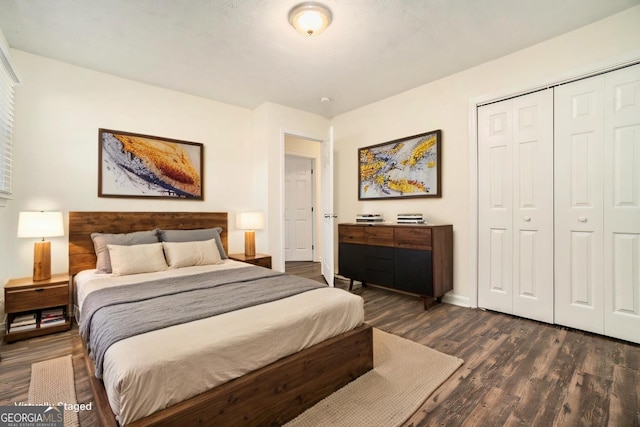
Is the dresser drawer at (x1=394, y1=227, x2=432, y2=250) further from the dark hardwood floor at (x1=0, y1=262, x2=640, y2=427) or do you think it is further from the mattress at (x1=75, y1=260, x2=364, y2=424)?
the mattress at (x1=75, y1=260, x2=364, y2=424)

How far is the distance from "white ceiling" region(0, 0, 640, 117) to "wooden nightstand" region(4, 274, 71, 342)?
2.17 m

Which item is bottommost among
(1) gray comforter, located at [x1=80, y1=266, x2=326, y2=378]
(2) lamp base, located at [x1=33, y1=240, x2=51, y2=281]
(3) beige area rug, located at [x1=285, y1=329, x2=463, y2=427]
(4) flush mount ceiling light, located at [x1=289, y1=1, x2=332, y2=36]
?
(3) beige area rug, located at [x1=285, y1=329, x2=463, y2=427]

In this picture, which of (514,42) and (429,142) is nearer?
(514,42)

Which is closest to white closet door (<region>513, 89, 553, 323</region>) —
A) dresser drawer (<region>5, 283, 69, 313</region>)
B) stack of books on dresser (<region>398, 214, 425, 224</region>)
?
stack of books on dresser (<region>398, 214, 425, 224</region>)

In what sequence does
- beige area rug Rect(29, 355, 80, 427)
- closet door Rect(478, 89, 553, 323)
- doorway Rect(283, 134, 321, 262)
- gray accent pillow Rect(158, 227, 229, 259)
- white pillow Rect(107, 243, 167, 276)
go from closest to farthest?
beige area rug Rect(29, 355, 80, 427), white pillow Rect(107, 243, 167, 276), closet door Rect(478, 89, 553, 323), gray accent pillow Rect(158, 227, 229, 259), doorway Rect(283, 134, 321, 262)

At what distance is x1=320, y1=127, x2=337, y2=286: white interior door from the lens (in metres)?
4.01

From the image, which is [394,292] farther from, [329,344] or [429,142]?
[329,344]

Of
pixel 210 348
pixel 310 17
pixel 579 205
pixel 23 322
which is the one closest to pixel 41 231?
pixel 23 322

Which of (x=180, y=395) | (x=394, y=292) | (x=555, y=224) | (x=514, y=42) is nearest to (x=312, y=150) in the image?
(x=394, y=292)

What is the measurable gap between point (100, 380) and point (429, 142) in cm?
361

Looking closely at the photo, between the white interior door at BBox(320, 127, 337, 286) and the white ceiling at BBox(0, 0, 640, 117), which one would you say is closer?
the white ceiling at BBox(0, 0, 640, 117)

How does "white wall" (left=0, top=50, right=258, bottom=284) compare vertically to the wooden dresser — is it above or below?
above

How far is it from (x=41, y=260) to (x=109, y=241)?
20.4 inches

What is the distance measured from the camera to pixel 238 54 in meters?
2.77
